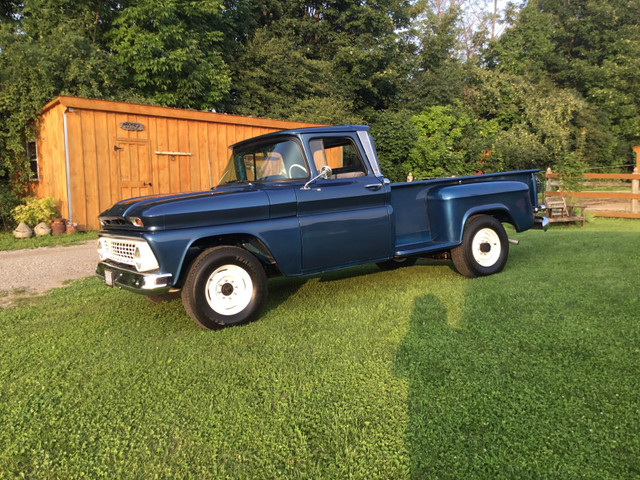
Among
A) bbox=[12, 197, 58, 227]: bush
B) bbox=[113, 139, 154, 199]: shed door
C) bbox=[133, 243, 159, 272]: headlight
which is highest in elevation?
bbox=[113, 139, 154, 199]: shed door

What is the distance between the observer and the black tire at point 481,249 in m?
5.54

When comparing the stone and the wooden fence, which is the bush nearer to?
the stone

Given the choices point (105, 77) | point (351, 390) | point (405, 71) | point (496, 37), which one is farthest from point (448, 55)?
point (351, 390)

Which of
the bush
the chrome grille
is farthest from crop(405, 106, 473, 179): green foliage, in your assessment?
the chrome grille

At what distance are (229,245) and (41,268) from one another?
4.76 meters

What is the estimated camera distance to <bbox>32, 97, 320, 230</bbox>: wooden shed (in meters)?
10.8

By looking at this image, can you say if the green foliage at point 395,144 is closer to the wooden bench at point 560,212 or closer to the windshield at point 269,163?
the wooden bench at point 560,212

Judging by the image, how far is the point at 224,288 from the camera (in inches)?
163

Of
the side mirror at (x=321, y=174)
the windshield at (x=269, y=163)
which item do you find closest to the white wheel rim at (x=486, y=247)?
the side mirror at (x=321, y=174)

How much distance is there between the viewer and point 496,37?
130 feet

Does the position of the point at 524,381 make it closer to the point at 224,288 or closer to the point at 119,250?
the point at 224,288

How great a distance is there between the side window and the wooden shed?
26.8 feet

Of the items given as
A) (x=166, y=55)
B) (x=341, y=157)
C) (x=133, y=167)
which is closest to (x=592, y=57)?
(x=166, y=55)

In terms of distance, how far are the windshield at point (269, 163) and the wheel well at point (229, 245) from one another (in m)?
0.76
